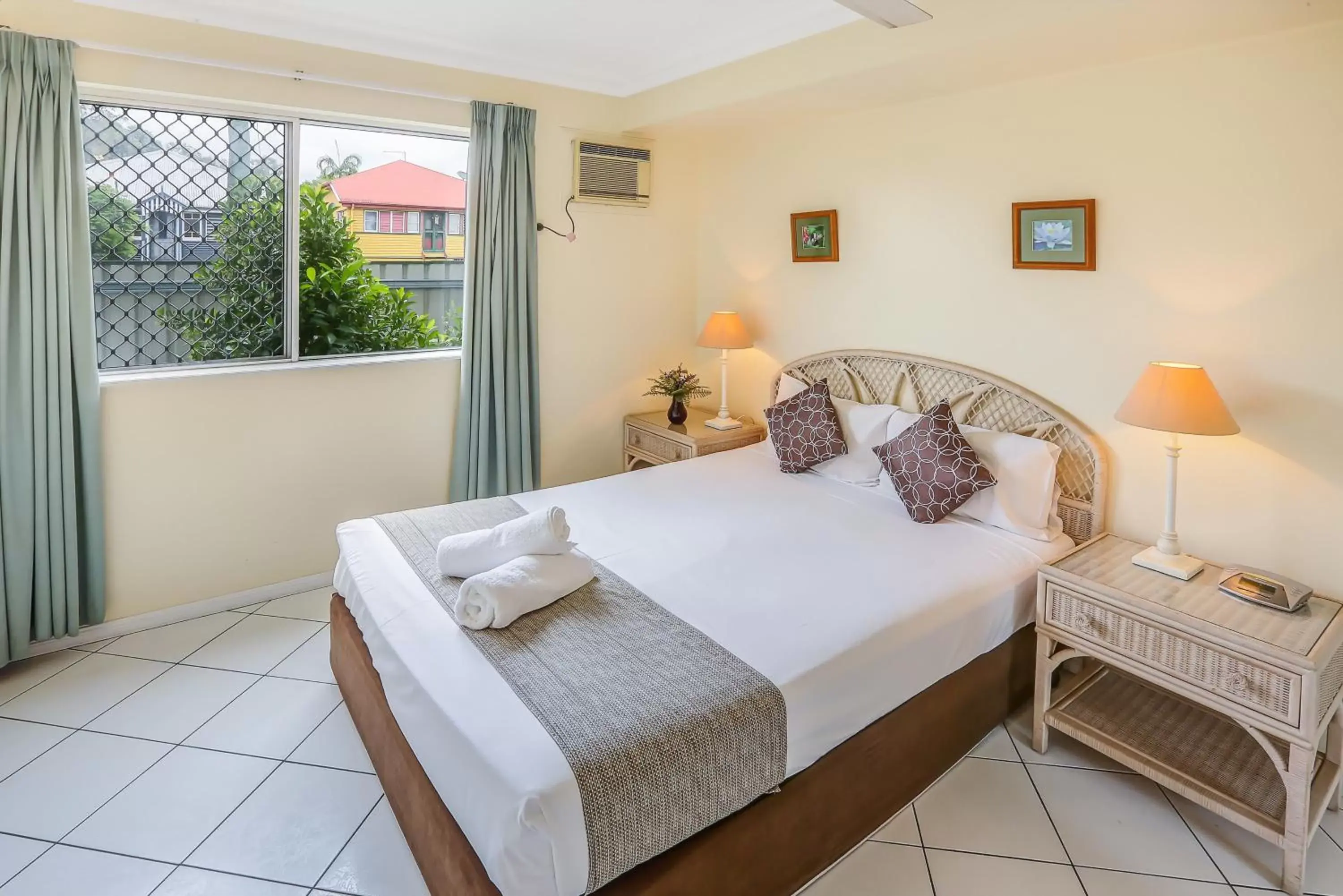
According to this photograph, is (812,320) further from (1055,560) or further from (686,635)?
(686,635)

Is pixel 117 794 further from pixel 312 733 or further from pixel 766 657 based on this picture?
pixel 766 657

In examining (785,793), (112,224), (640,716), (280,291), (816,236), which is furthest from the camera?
(816,236)

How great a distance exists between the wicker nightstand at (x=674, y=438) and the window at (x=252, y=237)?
1.12 meters

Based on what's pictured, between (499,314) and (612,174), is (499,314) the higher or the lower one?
the lower one

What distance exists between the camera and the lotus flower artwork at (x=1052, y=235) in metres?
2.78

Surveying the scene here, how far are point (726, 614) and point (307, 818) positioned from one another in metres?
1.32

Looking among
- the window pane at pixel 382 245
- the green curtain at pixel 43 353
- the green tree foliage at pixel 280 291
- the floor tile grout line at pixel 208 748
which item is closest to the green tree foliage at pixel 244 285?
the green tree foliage at pixel 280 291

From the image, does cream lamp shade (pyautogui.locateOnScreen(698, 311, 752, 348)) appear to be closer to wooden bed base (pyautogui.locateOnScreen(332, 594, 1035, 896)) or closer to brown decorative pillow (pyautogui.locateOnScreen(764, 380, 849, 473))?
brown decorative pillow (pyautogui.locateOnScreen(764, 380, 849, 473))

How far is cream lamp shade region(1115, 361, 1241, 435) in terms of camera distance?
2.23 metres

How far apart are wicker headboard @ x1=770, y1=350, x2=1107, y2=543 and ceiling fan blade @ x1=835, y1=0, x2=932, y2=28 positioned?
138 centimetres

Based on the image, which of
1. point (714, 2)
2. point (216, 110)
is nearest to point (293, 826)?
point (216, 110)

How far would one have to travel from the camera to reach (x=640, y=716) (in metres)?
1.66

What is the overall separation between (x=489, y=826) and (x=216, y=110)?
3034 mm

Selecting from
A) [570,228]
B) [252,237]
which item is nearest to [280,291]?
[252,237]
